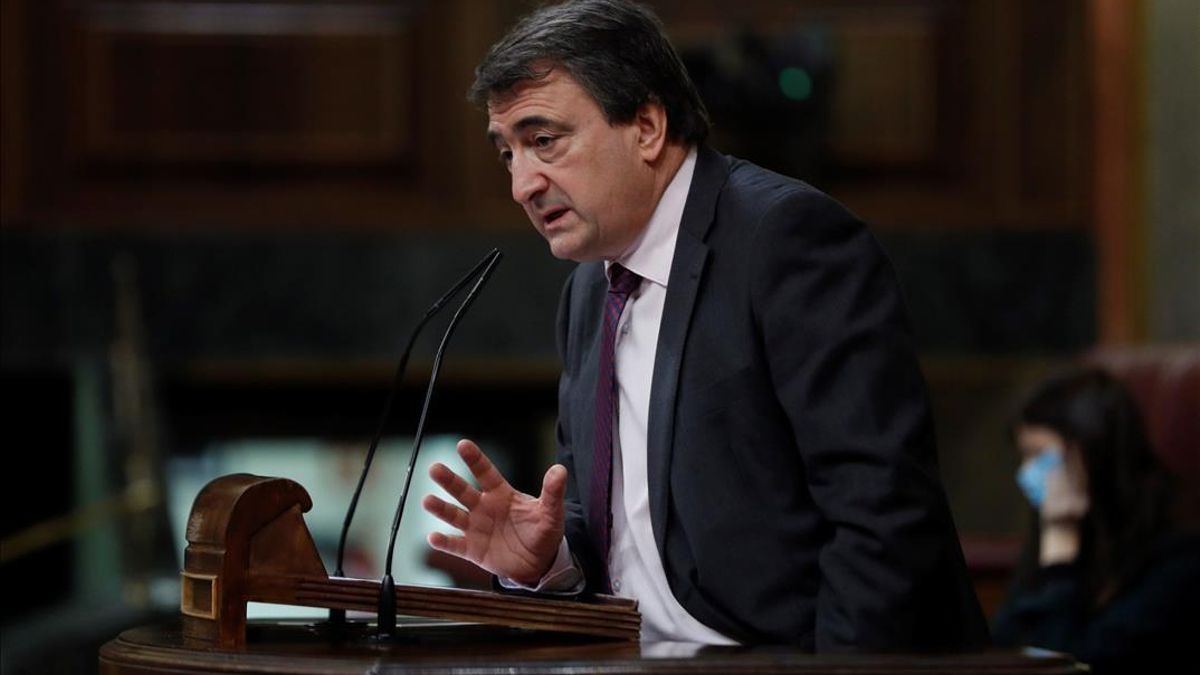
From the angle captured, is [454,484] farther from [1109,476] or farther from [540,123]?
[1109,476]

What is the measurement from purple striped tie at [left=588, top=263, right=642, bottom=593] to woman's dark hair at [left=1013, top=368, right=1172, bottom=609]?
1.85 meters

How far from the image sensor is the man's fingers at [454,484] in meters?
1.82

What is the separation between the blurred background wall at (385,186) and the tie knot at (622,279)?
125 inches

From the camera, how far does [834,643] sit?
175cm

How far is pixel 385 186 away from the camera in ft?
17.8

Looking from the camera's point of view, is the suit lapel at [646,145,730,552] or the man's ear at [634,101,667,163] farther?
the man's ear at [634,101,667,163]

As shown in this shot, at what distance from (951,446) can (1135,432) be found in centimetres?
204

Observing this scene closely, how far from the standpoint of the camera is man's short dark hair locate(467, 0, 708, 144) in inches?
77.3

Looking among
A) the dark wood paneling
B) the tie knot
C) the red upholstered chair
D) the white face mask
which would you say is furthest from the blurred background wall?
the tie knot

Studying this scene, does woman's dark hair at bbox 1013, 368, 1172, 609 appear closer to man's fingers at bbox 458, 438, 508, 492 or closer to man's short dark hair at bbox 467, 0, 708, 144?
man's short dark hair at bbox 467, 0, 708, 144

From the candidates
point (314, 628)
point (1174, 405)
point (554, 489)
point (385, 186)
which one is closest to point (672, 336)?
point (554, 489)

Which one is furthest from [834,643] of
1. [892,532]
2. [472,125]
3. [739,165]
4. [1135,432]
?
[472,125]

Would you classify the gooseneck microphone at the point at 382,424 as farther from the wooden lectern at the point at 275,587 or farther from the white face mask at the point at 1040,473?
the white face mask at the point at 1040,473

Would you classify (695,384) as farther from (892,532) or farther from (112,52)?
(112,52)
